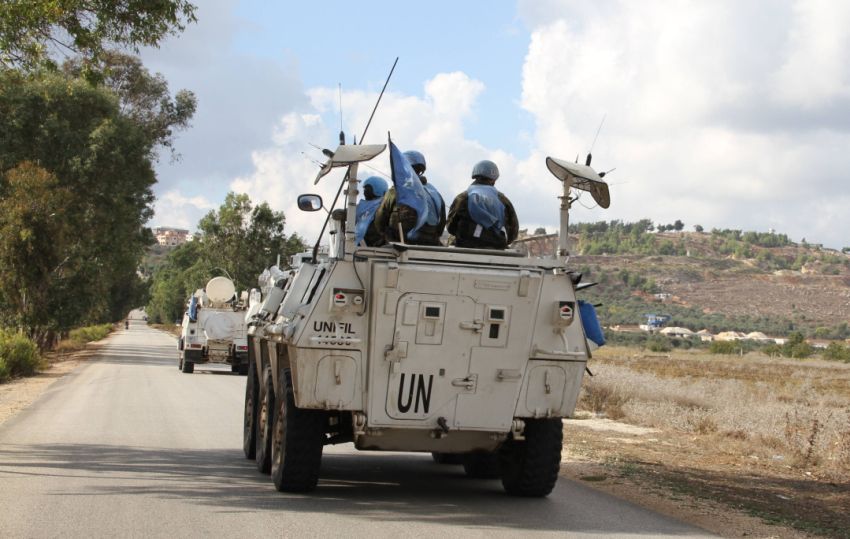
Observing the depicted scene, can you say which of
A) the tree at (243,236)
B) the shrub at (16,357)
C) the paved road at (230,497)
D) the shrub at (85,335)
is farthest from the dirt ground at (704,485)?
the shrub at (85,335)

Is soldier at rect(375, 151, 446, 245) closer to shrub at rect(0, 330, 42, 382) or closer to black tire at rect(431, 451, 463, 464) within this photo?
black tire at rect(431, 451, 463, 464)

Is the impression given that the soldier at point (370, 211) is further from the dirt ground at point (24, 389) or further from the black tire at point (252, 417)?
the dirt ground at point (24, 389)

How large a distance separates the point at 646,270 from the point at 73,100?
106m

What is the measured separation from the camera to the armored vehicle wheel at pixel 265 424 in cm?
1082

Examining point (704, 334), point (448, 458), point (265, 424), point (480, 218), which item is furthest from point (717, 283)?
point (480, 218)

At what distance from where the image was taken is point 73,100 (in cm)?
4072

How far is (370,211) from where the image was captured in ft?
34.7

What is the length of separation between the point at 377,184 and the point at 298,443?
2.89 meters

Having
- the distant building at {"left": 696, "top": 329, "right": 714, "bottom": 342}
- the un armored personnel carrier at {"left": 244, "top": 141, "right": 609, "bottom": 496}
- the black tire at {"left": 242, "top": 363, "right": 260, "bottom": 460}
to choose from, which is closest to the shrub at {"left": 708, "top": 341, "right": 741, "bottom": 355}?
the distant building at {"left": 696, "top": 329, "right": 714, "bottom": 342}

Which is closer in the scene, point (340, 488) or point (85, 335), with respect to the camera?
point (340, 488)

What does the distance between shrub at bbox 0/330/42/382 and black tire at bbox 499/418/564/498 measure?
21.0m

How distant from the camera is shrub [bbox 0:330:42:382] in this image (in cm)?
2838

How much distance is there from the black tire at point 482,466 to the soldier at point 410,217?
2630 mm

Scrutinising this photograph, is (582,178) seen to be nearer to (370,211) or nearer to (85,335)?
(370,211)
